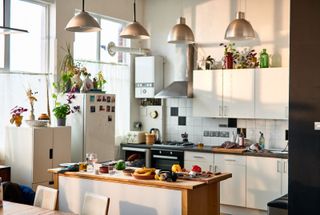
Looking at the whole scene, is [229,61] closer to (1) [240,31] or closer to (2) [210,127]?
(2) [210,127]

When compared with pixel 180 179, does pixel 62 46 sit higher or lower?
higher

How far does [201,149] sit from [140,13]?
2996 millimetres

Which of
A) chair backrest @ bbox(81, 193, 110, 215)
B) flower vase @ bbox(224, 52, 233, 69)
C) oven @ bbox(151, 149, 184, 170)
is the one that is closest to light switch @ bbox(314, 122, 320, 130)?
chair backrest @ bbox(81, 193, 110, 215)

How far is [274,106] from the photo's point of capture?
6805mm

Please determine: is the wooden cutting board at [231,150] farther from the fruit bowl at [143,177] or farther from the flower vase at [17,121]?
the flower vase at [17,121]

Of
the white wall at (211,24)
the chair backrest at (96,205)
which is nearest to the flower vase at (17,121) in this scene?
the chair backrest at (96,205)

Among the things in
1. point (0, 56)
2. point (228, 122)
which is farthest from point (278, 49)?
point (0, 56)

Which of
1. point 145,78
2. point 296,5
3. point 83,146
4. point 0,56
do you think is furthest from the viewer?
point 145,78

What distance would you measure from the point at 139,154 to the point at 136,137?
31cm

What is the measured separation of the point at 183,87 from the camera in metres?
7.68

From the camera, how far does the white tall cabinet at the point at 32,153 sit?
5.84 m

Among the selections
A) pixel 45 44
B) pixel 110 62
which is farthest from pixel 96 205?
pixel 110 62

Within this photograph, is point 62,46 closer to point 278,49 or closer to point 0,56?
point 0,56

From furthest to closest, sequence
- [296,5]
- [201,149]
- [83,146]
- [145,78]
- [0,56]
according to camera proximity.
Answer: [145,78] < [201,149] < [83,146] < [0,56] < [296,5]
